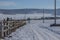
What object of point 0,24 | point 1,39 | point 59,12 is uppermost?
point 0,24

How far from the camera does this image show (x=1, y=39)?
14133 millimetres

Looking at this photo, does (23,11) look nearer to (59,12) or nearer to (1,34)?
(59,12)

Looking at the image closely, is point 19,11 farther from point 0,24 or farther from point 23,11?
point 0,24

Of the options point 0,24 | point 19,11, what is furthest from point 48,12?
point 0,24

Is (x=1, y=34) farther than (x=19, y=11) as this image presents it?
No

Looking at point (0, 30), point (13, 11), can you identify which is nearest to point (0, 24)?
point (0, 30)

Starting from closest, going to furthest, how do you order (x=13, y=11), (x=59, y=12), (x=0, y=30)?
(x=0, y=30)
(x=13, y=11)
(x=59, y=12)

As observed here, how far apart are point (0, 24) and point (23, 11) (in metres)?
168

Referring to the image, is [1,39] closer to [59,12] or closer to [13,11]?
[13,11]

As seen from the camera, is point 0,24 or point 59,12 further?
point 59,12

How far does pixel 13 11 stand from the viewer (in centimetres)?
17950

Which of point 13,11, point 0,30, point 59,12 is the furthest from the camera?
point 59,12

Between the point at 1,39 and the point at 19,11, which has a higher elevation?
the point at 1,39

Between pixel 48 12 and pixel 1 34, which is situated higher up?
pixel 1 34
